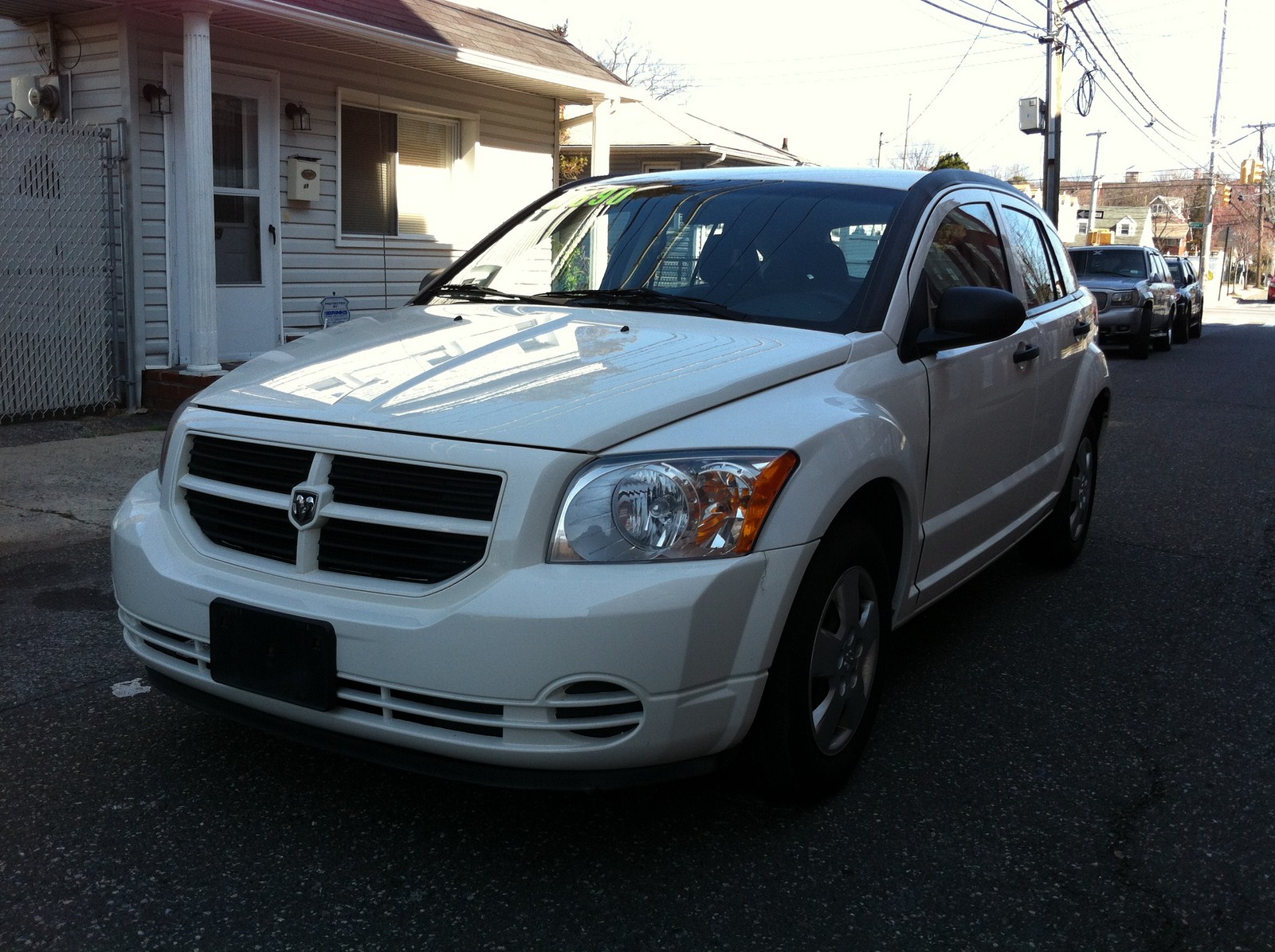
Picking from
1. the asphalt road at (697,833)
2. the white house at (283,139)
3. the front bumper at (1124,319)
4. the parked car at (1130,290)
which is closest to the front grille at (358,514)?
the asphalt road at (697,833)

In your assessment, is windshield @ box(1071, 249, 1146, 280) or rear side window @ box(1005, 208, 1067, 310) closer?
rear side window @ box(1005, 208, 1067, 310)

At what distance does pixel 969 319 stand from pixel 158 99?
8.35 metres

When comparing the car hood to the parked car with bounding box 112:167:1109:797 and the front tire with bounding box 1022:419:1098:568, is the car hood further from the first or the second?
the front tire with bounding box 1022:419:1098:568

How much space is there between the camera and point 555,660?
254 cm

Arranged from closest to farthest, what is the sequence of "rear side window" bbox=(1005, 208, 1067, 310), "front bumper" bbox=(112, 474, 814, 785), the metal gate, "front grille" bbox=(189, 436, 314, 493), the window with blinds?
"front bumper" bbox=(112, 474, 814, 785) → "front grille" bbox=(189, 436, 314, 493) → "rear side window" bbox=(1005, 208, 1067, 310) → the metal gate → the window with blinds

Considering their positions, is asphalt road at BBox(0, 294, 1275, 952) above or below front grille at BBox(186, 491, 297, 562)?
below

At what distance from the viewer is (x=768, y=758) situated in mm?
2982

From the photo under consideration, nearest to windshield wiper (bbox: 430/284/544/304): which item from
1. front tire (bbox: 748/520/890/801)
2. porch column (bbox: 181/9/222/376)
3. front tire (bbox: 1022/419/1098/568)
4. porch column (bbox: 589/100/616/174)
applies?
front tire (bbox: 748/520/890/801)

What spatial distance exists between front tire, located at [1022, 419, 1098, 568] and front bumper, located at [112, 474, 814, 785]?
3047mm

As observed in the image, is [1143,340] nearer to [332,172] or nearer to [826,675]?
[332,172]

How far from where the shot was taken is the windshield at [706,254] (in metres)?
3.77

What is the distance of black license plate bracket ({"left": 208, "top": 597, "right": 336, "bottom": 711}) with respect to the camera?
270 cm

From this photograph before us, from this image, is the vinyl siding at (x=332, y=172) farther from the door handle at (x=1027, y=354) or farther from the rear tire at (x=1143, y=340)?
the rear tire at (x=1143, y=340)

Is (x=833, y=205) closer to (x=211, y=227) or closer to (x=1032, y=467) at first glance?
(x=1032, y=467)
